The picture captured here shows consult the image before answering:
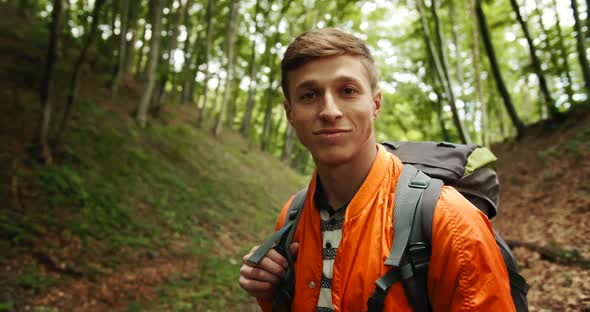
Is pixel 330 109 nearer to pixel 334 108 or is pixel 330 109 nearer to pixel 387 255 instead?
pixel 334 108

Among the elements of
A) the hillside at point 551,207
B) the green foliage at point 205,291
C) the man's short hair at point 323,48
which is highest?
the man's short hair at point 323,48

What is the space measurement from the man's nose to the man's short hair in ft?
0.66

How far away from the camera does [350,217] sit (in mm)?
1562

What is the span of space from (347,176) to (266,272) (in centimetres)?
61

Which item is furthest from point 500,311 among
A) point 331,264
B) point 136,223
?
point 136,223

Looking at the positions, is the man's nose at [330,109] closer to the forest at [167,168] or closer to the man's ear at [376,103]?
the man's ear at [376,103]

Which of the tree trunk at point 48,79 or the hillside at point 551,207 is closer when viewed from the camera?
the hillside at point 551,207

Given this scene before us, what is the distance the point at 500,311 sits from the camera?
4.23ft

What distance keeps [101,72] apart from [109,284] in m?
11.2

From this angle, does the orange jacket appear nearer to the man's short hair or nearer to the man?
the man

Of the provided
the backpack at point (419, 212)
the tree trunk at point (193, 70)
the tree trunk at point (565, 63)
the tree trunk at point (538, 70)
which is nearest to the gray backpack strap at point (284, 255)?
the backpack at point (419, 212)

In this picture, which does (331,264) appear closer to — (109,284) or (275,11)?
(109,284)

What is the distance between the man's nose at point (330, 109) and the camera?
1644 millimetres

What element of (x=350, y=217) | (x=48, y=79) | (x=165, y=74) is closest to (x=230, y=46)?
(x=165, y=74)
